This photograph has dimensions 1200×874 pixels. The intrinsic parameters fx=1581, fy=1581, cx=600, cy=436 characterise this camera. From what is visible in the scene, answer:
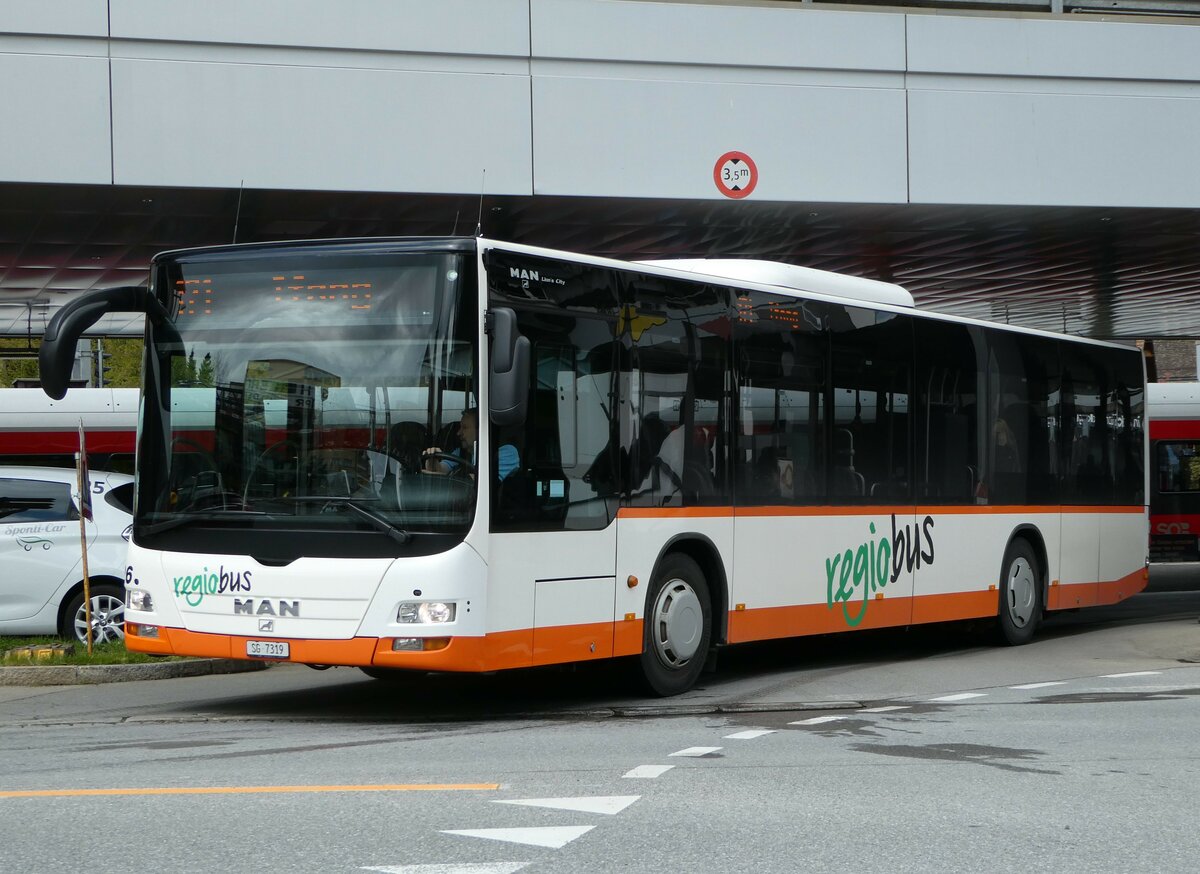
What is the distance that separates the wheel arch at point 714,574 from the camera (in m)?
11.2

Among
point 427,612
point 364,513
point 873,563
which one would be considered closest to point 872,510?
point 873,563

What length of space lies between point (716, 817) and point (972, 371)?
9.02 meters

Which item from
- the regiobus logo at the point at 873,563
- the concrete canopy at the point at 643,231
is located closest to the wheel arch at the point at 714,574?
the regiobus logo at the point at 873,563

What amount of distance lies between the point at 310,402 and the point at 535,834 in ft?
13.2

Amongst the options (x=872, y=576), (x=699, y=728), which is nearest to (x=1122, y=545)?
(x=872, y=576)

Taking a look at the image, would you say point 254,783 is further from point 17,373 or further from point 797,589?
point 17,373

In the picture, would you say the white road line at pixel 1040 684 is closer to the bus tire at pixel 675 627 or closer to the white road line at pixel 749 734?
the bus tire at pixel 675 627

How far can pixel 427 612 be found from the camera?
30.0ft

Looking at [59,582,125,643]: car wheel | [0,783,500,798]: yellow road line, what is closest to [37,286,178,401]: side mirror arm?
[0,783,500,798]: yellow road line

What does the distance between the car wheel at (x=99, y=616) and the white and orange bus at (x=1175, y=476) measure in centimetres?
1878

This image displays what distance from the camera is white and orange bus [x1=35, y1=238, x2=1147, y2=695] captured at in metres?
9.23

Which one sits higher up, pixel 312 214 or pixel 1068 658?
pixel 312 214

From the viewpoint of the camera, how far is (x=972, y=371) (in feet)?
48.5

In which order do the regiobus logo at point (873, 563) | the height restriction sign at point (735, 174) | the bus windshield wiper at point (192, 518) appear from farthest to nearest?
1. the height restriction sign at point (735, 174)
2. the regiobus logo at point (873, 563)
3. the bus windshield wiper at point (192, 518)
